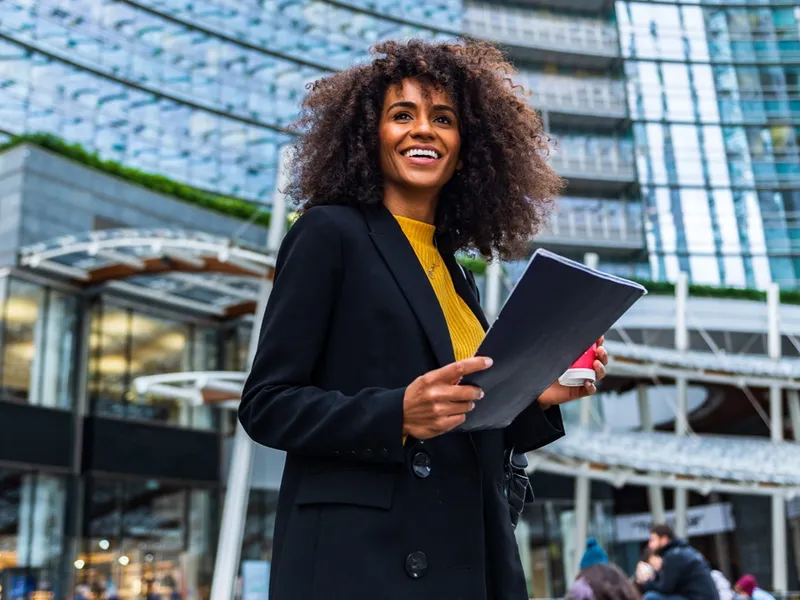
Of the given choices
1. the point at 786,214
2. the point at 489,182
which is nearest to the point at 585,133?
the point at 786,214

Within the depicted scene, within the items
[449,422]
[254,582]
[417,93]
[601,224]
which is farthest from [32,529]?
[601,224]

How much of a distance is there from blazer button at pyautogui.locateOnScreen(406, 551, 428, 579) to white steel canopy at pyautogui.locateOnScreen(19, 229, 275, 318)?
16.1m

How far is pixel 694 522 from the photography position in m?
35.6

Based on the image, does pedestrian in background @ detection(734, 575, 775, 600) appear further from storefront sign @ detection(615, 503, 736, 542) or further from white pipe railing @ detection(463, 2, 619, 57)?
white pipe railing @ detection(463, 2, 619, 57)

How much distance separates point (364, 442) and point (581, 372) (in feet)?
1.89

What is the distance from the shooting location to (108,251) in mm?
19359

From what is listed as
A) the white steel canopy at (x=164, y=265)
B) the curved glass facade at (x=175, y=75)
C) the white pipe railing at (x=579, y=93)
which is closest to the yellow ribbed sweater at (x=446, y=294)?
the white steel canopy at (x=164, y=265)

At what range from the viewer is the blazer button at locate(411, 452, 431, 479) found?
1749 millimetres

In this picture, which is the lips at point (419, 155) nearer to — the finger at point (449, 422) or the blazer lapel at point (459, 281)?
the blazer lapel at point (459, 281)

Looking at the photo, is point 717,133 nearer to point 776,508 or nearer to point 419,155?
point 776,508

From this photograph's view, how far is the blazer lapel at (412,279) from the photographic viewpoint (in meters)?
1.87

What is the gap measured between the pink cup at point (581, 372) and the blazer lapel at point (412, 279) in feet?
0.99

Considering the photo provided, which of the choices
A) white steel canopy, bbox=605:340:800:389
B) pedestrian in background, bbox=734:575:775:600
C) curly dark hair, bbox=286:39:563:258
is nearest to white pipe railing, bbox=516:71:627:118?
white steel canopy, bbox=605:340:800:389

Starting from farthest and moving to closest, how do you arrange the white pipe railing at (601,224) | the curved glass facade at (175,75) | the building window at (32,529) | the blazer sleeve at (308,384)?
the white pipe railing at (601,224)
the curved glass facade at (175,75)
the building window at (32,529)
the blazer sleeve at (308,384)
